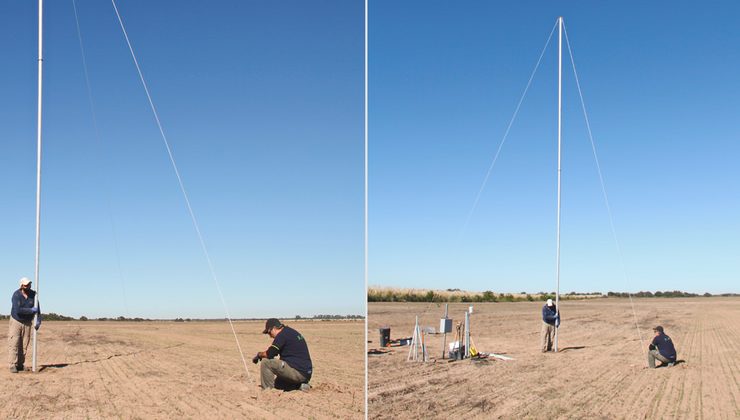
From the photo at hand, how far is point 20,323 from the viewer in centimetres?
1174

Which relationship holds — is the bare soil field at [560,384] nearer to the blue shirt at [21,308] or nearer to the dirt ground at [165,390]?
the dirt ground at [165,390]

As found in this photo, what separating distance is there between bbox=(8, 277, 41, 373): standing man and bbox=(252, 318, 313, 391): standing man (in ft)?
18.0

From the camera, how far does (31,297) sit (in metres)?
11.9

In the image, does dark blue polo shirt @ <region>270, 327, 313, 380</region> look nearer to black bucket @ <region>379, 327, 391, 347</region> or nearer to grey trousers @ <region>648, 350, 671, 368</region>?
black bucket @ <region>379, 327, 391, 347</region>

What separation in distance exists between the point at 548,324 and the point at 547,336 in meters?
0.40

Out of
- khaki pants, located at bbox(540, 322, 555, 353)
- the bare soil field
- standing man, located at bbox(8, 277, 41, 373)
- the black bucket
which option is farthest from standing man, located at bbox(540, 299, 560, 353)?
standing man, located at bbox(8, 277, 41, 373)

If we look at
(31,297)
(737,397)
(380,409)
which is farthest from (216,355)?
(737,397)

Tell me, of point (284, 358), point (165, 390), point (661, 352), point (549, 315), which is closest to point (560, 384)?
point (661, 352)

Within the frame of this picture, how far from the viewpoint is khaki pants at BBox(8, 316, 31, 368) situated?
11.6 m

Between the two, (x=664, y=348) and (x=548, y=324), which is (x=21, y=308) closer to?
(x=548, y=324)

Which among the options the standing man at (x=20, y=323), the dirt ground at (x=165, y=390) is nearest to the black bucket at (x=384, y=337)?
the dirt ground at (x=165, y=390)

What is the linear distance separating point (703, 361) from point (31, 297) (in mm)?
15370

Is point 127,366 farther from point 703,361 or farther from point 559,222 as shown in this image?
point 703,361

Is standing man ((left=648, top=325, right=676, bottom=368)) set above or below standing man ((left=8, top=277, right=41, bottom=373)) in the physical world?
below
